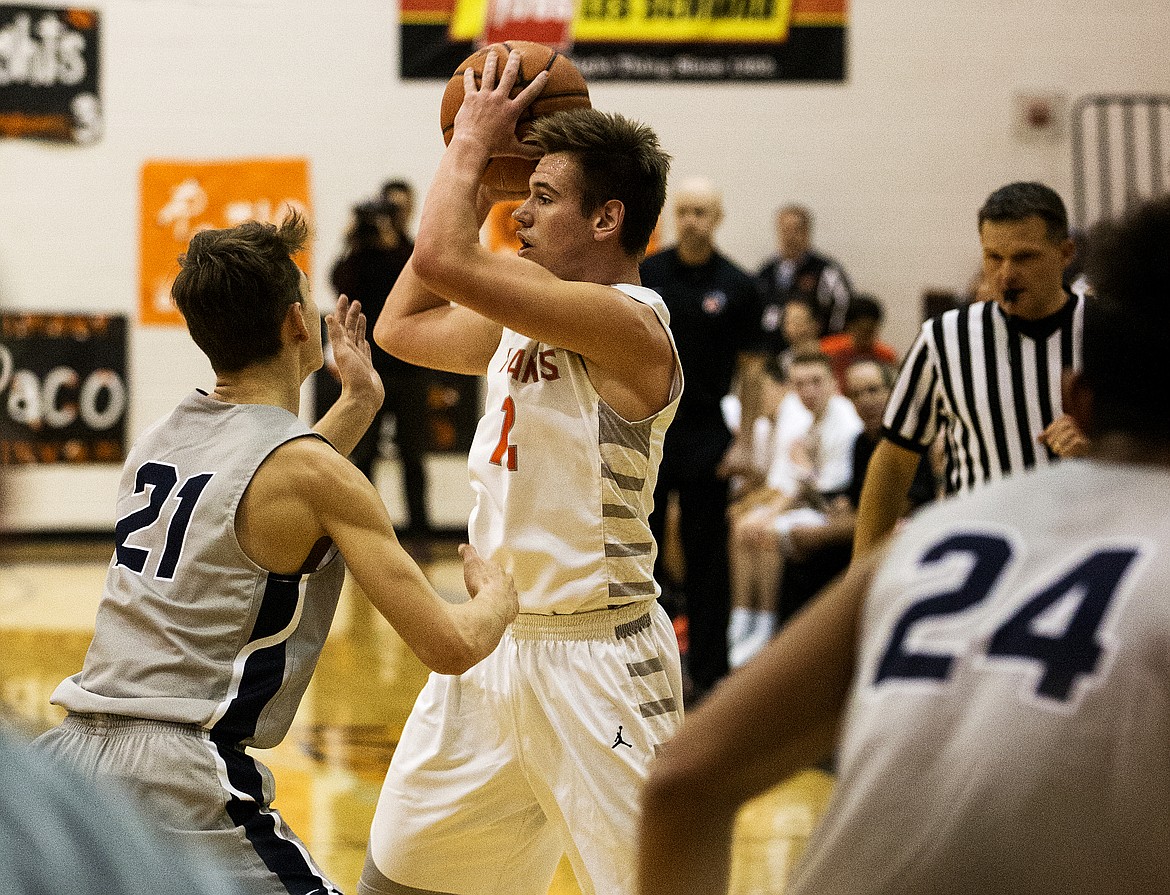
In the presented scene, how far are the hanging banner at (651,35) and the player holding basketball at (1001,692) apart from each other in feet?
32.5

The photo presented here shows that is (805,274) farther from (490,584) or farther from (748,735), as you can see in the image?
(748,735)

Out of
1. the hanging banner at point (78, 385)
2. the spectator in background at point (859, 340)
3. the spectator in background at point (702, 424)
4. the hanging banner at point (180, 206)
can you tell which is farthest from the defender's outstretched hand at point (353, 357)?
the hanging banner at point (78, 385)

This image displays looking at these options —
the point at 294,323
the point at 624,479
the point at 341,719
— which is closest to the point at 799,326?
the point at 341,719

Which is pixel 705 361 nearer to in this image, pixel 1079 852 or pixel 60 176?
pixel 1079 852

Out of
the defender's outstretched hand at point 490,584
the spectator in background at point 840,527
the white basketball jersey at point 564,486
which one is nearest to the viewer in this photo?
the defender's outstretched hand at point 490,584

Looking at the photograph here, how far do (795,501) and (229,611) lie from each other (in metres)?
5.16

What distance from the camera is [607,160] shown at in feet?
10.5

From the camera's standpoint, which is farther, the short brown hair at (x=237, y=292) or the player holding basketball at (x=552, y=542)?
the player holding basketball at (x=552, y=542)

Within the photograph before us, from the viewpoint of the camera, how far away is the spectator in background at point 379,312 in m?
9.04

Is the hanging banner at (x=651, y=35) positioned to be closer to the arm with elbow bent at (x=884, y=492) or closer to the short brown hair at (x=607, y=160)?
the arm with elbow bent at (x=884, y=492)

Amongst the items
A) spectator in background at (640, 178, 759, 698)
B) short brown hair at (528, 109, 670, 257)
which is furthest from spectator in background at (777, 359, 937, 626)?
short brown hair at (528, 109, 670, 257)

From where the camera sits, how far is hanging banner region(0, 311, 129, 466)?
35.6 ft

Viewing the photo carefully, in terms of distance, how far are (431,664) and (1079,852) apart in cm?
138

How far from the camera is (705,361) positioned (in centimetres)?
668
